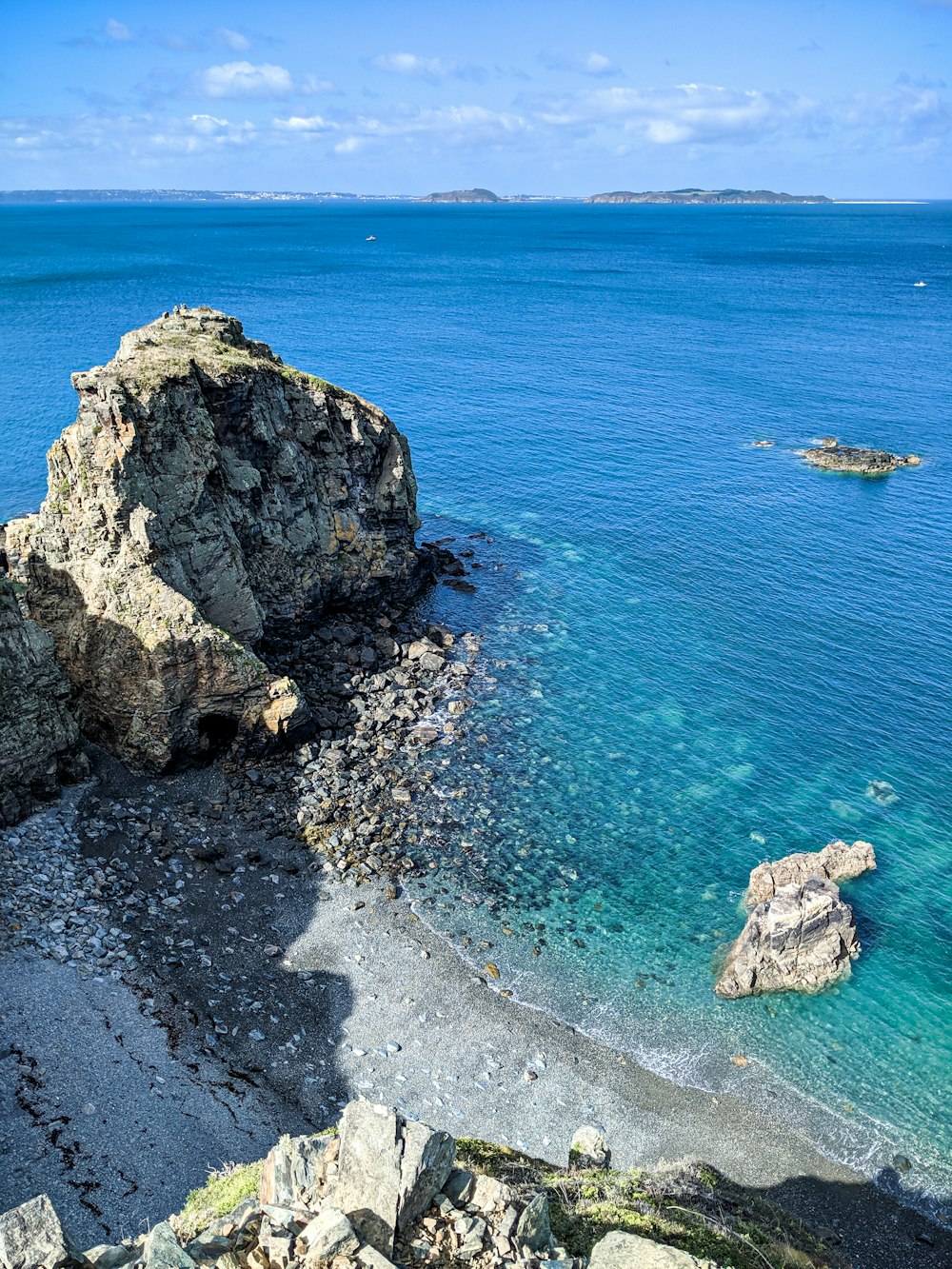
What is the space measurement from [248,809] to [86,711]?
1036 cm

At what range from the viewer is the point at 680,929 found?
40.4 m

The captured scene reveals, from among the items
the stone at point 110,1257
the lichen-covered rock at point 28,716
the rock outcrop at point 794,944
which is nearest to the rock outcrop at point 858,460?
the rock outcrop at point 794,944

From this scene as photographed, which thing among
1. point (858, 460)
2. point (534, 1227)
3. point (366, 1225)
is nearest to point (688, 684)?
point (534, 1227)

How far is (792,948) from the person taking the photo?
37.7 m

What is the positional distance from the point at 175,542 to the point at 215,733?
421 inches

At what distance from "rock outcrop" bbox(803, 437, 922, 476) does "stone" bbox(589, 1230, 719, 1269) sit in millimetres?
89411

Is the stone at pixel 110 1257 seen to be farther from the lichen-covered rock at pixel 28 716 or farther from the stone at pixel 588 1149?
the lichen-covered rock at pixel 28 716

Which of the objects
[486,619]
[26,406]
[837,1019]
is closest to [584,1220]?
[837,1019]

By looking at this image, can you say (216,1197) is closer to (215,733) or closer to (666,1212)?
(666,1212)

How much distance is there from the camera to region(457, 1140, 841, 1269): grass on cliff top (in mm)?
23000

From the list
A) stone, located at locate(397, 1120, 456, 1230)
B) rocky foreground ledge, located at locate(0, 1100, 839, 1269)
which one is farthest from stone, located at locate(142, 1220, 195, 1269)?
stone, located at locate(397, 1120, 456, 1230)

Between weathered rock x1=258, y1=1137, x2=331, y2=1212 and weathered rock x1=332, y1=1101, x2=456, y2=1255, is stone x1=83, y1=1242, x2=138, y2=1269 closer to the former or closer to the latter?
weathered rock x1=258, y1=1137, x2=331, y2=1212

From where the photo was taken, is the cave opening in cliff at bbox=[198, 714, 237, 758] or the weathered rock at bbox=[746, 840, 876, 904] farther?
the cave opening in cliff at bbox=[198, 714, 237, 758]

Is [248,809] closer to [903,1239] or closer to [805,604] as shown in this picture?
[903,1239]
